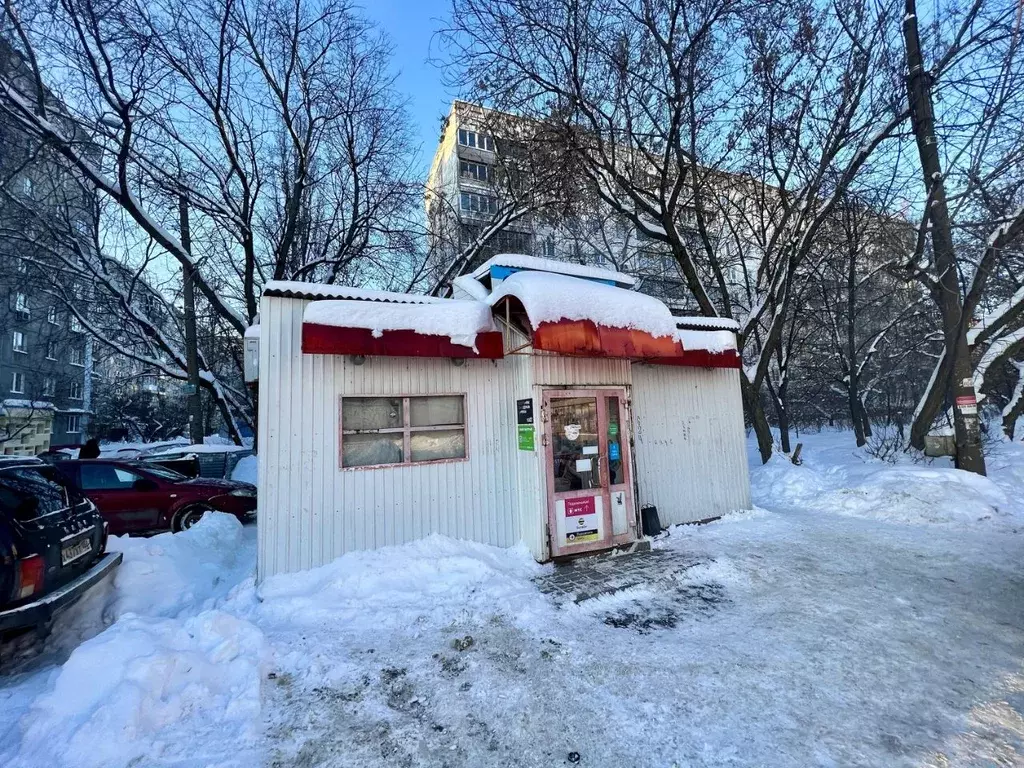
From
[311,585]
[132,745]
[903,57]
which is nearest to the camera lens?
[132,745]

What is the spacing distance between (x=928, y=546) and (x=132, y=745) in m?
8.64

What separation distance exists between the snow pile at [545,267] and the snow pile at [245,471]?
10427 millimetres

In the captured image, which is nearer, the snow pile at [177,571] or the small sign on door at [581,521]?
the snow pile at [177,571]

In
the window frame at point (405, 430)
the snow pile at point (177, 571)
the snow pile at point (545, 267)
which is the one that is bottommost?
the snow pile at point (177, 571)

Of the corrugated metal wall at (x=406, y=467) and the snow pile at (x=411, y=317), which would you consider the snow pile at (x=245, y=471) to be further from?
the snow pile at (x=411, y=317)

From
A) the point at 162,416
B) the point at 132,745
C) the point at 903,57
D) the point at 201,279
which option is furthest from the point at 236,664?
the point at 162,416

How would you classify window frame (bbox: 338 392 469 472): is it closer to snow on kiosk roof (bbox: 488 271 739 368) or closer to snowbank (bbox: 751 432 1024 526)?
snow on kiosk roof (bbox: 488 271 739 368)

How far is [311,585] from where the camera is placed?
5.11 meters

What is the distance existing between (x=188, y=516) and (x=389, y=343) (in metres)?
6.36

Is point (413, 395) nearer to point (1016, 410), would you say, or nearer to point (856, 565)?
point (856, 565)

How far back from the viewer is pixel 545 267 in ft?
24.4

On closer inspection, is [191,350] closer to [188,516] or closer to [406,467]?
[188,516]

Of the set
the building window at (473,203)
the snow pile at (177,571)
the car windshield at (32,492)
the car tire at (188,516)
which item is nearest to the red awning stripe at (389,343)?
the car windshield at (32,492)

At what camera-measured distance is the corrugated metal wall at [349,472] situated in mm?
5289
